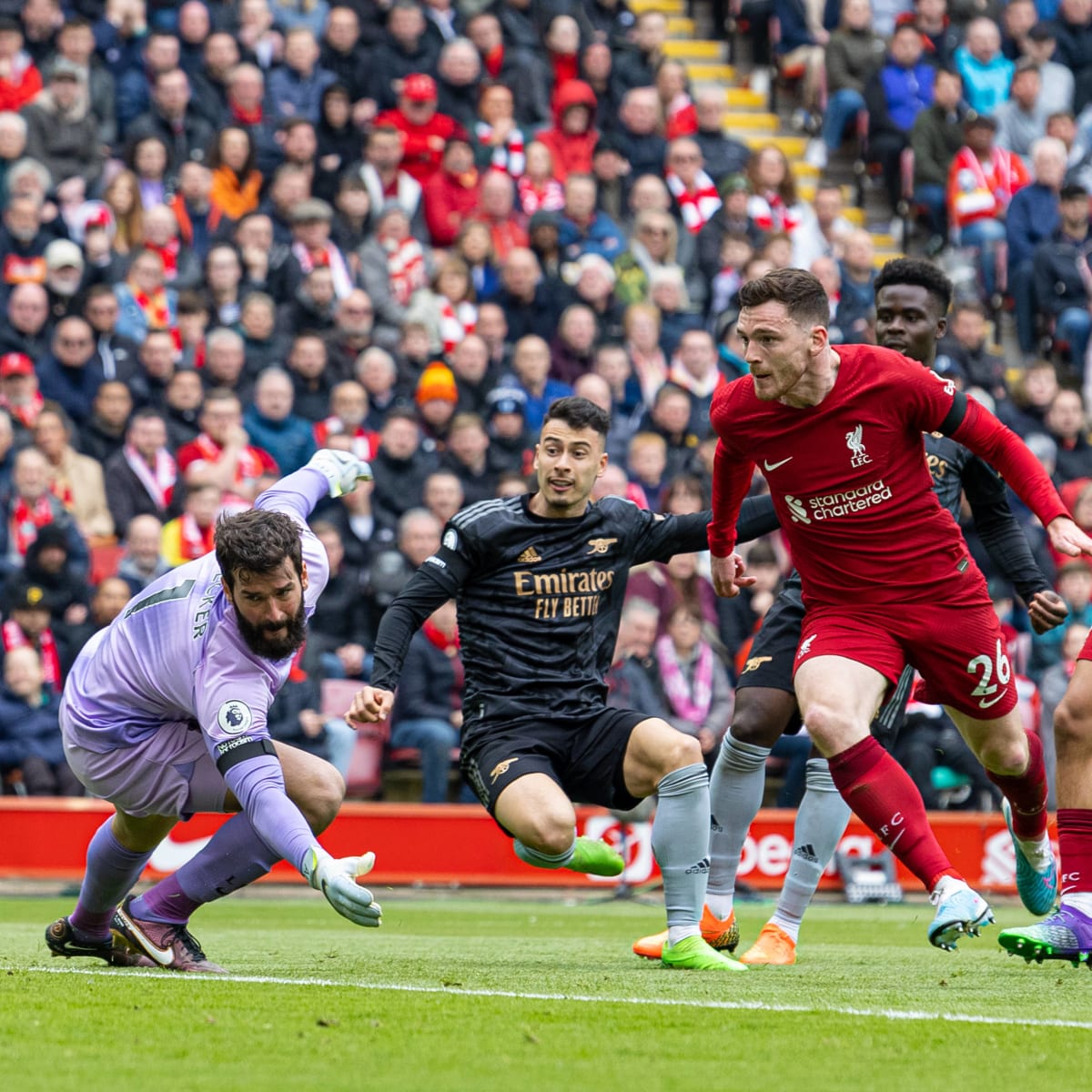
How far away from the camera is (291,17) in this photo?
1762 cm

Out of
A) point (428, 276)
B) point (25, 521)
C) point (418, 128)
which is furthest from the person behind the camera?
point (418, 128)

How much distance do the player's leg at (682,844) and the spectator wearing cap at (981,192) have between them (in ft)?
40.0

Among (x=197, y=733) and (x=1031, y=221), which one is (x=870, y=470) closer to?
(x=197, y=733)

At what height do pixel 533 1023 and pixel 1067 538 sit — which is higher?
pixel 1067 538

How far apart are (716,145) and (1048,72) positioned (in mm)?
3881

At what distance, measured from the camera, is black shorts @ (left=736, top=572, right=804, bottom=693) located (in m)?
8.05

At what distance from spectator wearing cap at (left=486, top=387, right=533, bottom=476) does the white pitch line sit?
8.29 m

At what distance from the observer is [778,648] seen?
812cm

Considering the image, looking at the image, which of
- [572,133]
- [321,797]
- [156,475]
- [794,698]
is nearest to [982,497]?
[794,698]

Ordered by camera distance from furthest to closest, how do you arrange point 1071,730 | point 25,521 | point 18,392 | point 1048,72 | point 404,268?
1. point 1048,72
2. point 404,268
3. point 18,392
4. point 25,521
5. point 1071,730

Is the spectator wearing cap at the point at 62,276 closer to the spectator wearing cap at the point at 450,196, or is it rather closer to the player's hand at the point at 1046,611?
the spectator wearing cap at the point at 450,196

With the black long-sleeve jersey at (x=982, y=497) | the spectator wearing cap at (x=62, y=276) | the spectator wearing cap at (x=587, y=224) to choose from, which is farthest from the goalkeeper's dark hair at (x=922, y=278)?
the spectator wearing cap at (x=587, y=224)

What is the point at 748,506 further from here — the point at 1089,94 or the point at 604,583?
the point at 1089,94

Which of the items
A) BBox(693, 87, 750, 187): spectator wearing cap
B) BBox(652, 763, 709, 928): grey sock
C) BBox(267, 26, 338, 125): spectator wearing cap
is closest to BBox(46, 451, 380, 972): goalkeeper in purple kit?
BBox(652, 763, 709, 928): grey sock
